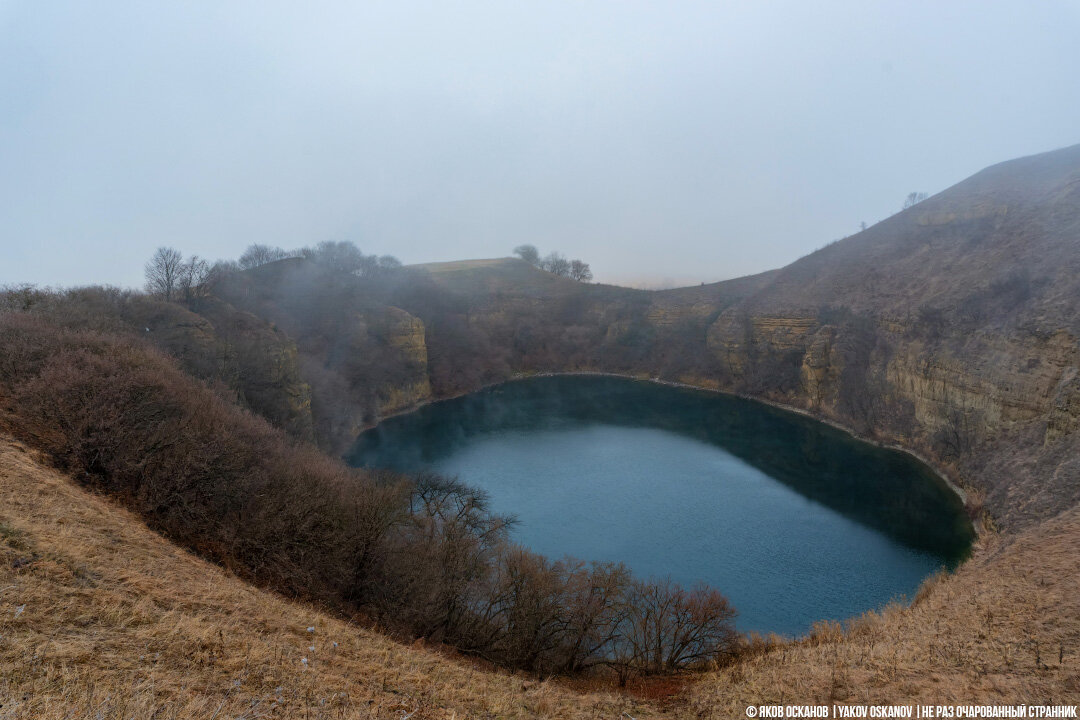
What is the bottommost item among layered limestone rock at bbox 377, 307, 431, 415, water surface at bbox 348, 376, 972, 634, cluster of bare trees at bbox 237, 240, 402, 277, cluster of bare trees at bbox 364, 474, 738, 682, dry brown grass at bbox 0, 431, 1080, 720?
water surface at bbox 348, 376, 972, 634

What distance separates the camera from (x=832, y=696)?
268 inches

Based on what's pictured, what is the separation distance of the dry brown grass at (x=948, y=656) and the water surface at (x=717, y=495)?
6.32m

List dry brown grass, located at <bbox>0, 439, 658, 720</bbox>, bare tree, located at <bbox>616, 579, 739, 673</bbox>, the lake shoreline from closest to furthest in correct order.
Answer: dry brown grass, located at <bbox>0, 439, 658, 720</bbox> → bare tree, located at <bbox>616, 579, 739, 673</bbox> → the lake shoreline

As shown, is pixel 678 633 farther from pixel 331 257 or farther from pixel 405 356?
pixel 331 257

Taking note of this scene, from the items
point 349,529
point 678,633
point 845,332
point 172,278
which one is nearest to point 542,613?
point 678,633

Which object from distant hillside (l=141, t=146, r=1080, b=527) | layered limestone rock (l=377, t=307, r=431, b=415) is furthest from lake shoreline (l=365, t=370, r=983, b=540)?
layered limestone rock (l=377, t=307, r=431, b=415)

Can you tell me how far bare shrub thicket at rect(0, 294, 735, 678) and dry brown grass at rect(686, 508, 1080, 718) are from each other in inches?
112

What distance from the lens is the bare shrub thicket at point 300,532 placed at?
10.3 meters

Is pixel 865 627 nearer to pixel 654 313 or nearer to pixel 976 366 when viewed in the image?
pixel 976 366

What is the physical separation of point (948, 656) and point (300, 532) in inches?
467

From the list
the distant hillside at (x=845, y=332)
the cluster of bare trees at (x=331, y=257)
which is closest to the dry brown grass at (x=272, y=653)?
the distant hillside at (x=845, y=332)

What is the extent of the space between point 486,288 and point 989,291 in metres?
55.7

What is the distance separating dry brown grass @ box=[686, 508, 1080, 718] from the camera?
20.8 ft

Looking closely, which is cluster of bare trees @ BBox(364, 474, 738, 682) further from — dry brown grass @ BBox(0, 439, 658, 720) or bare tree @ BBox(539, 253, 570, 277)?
bare tree @ BBox(539, 253, 570, 277)
